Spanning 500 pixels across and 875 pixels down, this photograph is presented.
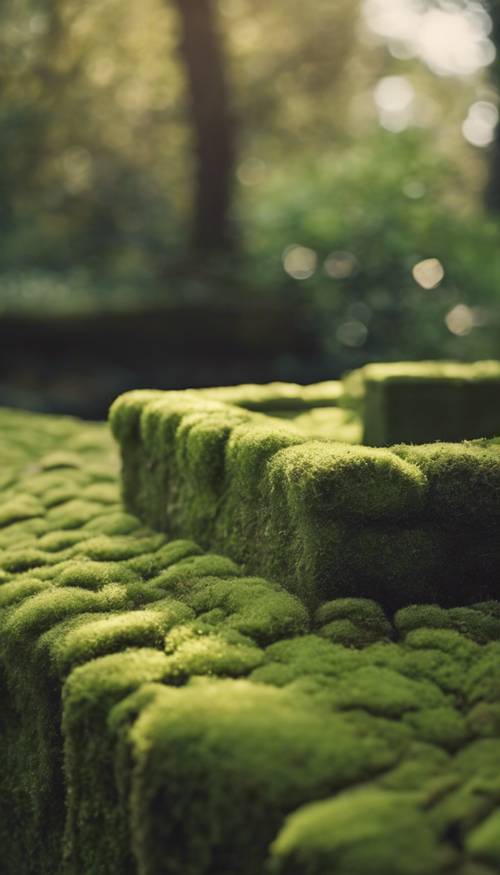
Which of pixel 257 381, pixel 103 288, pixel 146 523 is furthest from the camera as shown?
pixel 103 288

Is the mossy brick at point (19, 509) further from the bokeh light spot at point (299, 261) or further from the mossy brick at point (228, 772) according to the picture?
the bokeh light spot at point (299, 261)

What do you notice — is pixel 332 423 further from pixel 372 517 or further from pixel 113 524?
pixel 372 517

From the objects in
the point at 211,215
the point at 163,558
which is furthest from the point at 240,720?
the point at 211,215

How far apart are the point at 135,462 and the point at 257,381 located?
6454 millimetres

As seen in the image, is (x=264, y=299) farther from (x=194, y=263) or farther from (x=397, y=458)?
(x=397, y=458)

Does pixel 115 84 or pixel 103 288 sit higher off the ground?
pixel 115 84

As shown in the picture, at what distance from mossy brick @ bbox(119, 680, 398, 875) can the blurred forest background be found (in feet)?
29.8

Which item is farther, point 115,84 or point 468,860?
point 115,84

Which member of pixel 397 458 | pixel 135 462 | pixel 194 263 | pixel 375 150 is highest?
pixel 375 150

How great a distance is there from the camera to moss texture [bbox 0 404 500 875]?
2.22 meters

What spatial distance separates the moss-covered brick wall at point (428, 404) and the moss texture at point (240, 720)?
2.03 meters

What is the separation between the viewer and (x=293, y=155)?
21.6 metres

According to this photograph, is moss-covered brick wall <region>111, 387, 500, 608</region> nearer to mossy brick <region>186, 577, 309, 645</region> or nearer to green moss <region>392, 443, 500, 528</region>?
green moss <region>392, 443, 500, 528</region>

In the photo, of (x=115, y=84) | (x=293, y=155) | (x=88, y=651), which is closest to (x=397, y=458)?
(x=88, y=651)
